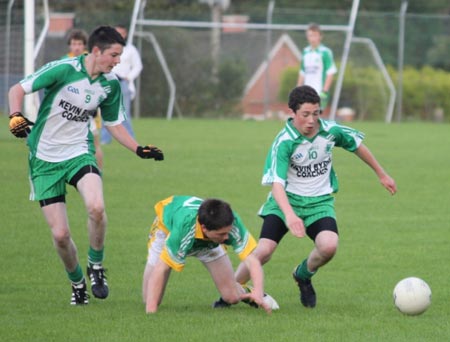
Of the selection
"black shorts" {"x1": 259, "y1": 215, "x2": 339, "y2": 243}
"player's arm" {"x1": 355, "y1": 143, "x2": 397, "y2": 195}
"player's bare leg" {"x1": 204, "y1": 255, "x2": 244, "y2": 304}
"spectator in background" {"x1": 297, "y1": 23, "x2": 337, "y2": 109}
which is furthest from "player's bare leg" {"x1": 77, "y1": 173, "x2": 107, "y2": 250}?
"spectator in background" {"x1": 297, "y1": 23, "x2": 337, "y2": 109}

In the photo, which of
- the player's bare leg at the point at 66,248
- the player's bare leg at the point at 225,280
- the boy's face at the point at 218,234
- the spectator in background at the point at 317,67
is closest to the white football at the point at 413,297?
the player's bare leg at the point at 225,280

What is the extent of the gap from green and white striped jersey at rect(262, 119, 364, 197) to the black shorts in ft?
0.69

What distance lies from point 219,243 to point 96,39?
1.71 meters

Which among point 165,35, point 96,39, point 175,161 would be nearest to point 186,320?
point 96,39

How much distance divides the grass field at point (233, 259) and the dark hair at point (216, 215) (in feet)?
2.05

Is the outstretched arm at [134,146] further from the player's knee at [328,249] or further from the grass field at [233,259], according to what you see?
the player's knee at [328,249]

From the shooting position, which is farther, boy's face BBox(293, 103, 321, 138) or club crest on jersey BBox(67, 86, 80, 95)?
club crest on jersey BBox(67, 86, 80, 95)

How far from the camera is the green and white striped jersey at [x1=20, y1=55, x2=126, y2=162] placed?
307 inches

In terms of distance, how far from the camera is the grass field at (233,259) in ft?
22.2

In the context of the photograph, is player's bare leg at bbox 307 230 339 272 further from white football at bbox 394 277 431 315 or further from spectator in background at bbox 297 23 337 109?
spectator in background at bbox 297 23 337 109

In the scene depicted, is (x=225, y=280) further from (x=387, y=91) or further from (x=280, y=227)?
(x=387, y=91)

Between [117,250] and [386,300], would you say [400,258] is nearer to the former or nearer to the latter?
[386,300]

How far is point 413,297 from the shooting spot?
7.15 m

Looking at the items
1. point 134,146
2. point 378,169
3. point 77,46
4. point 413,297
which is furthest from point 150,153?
point 77,46
